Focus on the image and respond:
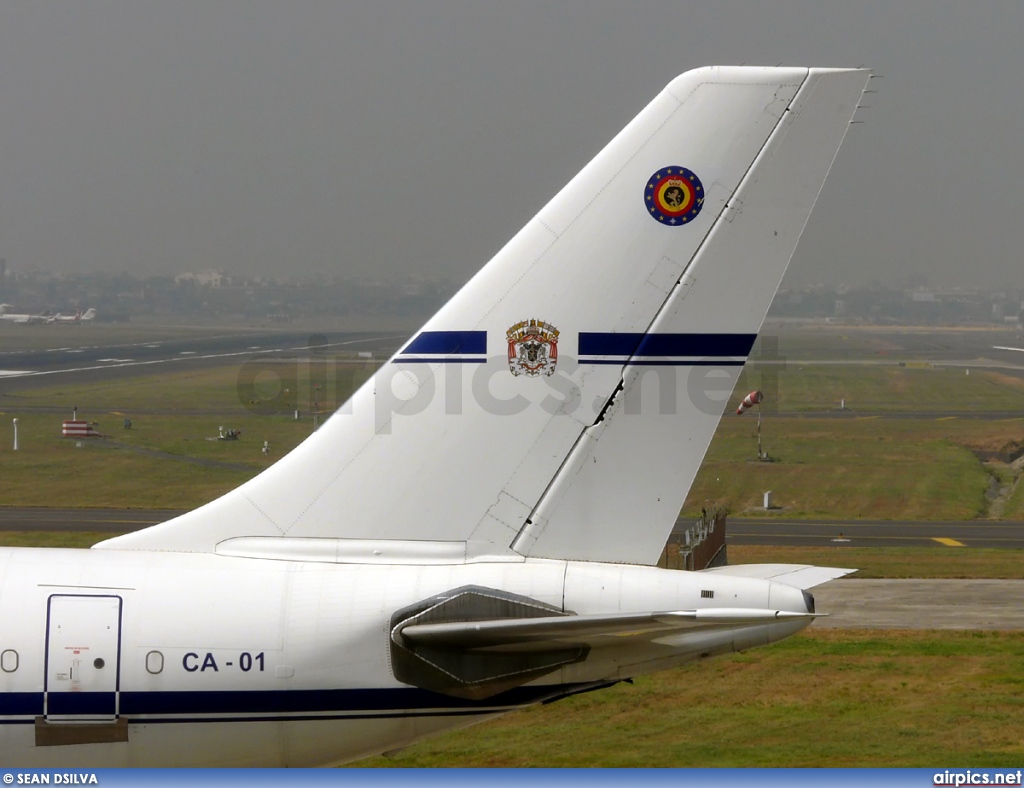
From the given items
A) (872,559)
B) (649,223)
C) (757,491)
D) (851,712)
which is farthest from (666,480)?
(757,491)

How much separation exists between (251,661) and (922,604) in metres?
23.0

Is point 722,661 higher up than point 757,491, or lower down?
lower down

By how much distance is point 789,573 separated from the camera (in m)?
8.99

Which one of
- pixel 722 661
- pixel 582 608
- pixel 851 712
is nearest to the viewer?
pixel 582 608

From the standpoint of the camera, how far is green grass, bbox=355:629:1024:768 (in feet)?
54.0

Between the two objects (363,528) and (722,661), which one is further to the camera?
(722,661)

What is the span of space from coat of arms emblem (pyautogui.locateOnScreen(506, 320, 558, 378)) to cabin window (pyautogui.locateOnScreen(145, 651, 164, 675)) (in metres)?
3.59

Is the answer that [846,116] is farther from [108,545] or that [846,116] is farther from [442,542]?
[108,545]

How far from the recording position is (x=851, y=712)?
18.8 m

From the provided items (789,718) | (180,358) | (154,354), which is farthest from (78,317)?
(789,718)

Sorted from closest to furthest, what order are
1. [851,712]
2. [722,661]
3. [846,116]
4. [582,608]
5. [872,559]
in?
[582,608]
[846,116]
[851,712]
[722,661]
[872,559]

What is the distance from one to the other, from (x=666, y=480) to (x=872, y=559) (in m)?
27.7

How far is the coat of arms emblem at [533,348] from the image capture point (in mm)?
9477

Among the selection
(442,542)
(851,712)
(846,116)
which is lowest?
(851,712)
